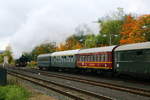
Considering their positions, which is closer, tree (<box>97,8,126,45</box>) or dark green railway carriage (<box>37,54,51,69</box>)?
dark green railway carriage (<box>37,54,51,69</box>)

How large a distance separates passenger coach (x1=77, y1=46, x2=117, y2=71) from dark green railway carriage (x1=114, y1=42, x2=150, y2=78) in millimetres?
1832

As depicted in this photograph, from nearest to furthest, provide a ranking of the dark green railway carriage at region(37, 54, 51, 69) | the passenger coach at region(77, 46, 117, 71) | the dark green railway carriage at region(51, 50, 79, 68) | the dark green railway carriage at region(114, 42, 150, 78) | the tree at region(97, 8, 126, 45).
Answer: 1. the dark green railway carriage at region(114, 42, 150, 78)
2. the passenger coach at region(77, 46, 117, 71)
3. the dark green railway carriage at region(51, 50, 79, 68)
4. the dark green railway carriage at region(37, 54, 51, 69)
5. the tree at region(97, 8, 126, 45)

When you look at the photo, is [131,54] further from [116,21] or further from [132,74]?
[116,21]

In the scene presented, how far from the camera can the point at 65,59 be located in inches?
1526

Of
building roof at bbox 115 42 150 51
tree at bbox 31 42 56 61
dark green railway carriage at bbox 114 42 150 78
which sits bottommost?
dark green railway carriage at bbox 114 42 150 78

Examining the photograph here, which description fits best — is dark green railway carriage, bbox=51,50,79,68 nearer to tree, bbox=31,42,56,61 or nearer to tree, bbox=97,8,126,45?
tree, bbox=97,8,126,45

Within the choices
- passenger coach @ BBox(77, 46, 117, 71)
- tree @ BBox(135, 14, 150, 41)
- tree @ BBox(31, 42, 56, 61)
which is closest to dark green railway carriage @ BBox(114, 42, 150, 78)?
passenger coach @ BBox(77, 46, 117, 71)

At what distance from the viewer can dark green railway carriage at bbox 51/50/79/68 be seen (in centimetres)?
3578

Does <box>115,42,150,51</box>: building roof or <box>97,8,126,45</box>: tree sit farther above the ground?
<box>97,8,126,45</box>: tree

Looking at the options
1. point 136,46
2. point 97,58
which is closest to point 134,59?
point 136,46

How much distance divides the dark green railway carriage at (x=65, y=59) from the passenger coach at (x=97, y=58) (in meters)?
1.79

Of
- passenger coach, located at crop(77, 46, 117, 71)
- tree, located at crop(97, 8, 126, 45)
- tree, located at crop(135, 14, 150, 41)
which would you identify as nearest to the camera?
passenger coach, located at crop(77, 46, 117, 71)

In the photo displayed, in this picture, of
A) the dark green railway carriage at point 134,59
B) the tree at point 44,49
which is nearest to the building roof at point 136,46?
the dark green railway carriage at point 134,59

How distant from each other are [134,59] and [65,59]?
18812mm
